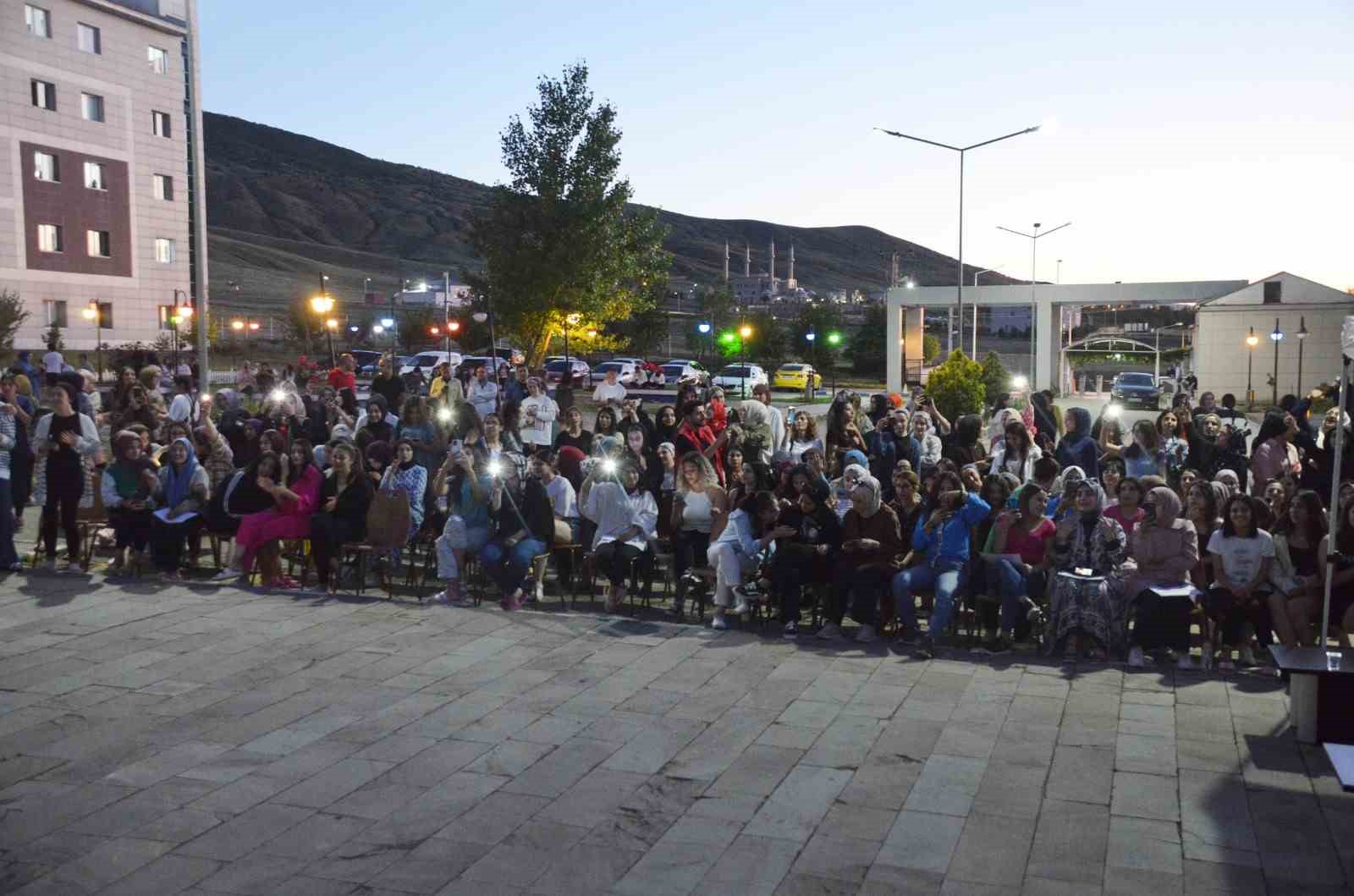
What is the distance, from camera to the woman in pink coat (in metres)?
11.1

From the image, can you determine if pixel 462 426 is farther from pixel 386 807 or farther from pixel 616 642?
pixel 386 807

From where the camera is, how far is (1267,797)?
6078mm

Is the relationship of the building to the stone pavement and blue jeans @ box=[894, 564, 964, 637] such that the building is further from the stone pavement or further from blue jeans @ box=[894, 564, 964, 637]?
blue jeans @ box=[894, 564, 964, 637]

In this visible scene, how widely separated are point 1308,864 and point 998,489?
4.55 m

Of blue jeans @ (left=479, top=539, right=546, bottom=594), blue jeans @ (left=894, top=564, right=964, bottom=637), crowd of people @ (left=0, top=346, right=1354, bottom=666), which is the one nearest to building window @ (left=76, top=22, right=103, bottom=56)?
crowd of people @ (left=0, top=346, right=1354, bottom=666)

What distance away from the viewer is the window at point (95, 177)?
157 ft

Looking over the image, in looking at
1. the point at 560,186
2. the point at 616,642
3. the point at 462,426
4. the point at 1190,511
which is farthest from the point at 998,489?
the point at 560,186

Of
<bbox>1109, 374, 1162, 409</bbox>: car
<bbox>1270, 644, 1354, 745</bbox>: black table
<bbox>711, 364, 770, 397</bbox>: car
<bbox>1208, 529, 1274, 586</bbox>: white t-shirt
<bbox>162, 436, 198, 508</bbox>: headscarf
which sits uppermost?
<bbox>711, 364, 770, 397</bbox>: car

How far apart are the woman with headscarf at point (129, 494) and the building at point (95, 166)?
3283 centimetres

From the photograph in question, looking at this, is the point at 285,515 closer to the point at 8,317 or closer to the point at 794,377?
the point at 8,317

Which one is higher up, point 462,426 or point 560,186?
point 560,186

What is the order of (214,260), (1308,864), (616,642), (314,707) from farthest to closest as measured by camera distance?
(214,260) → (616,642) → (314,707) → (1308,864)

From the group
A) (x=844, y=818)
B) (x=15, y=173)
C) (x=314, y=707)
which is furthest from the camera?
(x=15, y=173)

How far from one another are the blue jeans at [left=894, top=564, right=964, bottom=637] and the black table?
235cm
